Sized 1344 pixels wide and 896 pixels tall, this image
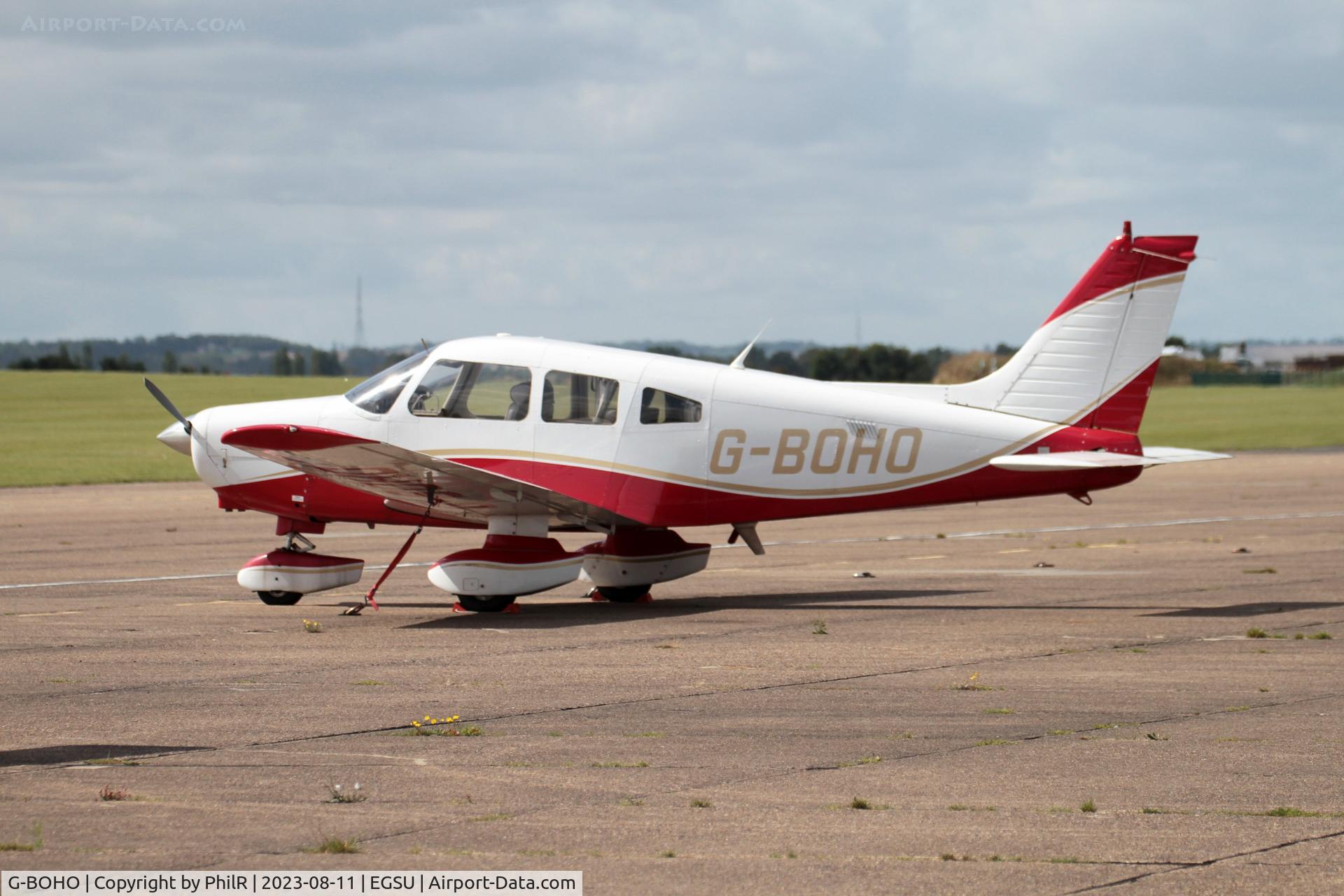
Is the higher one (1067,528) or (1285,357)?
(1285,357)

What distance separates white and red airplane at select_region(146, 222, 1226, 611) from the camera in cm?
1426

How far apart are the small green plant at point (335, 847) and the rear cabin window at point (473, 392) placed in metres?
8.43

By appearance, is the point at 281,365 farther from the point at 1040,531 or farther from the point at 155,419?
the point at 1040,531

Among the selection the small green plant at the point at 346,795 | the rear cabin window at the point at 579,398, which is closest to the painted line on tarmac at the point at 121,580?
the rear cabin window at the point at 579,398

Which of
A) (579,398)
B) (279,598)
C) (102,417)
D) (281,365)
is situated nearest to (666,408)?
(579,398)

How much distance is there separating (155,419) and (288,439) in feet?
175

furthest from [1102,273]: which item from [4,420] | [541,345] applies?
[4,420]

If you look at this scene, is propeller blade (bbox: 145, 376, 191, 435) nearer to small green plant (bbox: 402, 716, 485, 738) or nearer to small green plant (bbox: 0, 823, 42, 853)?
small green plant (bbox: 402, 716, 485, 738)

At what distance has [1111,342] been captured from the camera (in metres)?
14.5

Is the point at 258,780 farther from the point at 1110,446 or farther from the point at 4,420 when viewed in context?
the point at 4,420

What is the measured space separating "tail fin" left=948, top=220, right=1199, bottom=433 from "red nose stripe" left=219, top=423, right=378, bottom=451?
6039mm

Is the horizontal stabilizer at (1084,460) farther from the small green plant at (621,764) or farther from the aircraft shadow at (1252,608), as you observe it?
the small green plant at (621,764)

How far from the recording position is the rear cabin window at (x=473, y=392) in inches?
567

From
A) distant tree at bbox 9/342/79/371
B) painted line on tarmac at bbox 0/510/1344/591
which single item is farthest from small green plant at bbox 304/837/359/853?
distant tree at bbox 9/342/79/371
